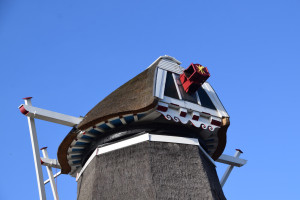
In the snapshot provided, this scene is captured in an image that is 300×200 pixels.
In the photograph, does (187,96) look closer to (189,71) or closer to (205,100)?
(205,100)

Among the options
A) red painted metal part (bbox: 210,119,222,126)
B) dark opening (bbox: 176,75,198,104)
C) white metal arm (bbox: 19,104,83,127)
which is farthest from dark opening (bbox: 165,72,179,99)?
white metal arm (bbox: 19,104,83,127)

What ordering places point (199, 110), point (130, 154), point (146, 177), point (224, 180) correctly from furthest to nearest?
point (224, 180)
point (199, 110)
point (130, 154)
point (146, 177)

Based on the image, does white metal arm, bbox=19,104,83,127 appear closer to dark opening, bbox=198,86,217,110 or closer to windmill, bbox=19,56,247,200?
windmill, bbox=19,56,247,200

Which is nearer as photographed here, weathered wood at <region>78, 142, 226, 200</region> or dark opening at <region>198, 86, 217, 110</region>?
weathered wood at <region>78, 142, 226, 200</region>

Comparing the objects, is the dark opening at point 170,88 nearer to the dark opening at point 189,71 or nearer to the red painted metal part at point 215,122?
the dark opening at point 189,71

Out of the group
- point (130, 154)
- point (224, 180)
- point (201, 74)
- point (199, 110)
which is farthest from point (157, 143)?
point (224, 180)

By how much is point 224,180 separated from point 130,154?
376 cm

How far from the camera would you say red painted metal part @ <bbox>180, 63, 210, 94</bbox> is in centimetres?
816

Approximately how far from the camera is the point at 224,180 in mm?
10180

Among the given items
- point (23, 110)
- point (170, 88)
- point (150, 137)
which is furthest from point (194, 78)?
point (23, 110)

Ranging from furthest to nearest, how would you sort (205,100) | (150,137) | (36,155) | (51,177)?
(51,177) < (205,100) < (36,155) < (150,137)

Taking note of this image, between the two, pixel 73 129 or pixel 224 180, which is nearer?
pixel 73 129

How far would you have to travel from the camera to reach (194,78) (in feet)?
26.8

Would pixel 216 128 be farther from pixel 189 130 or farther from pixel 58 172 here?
pixel 58 172
